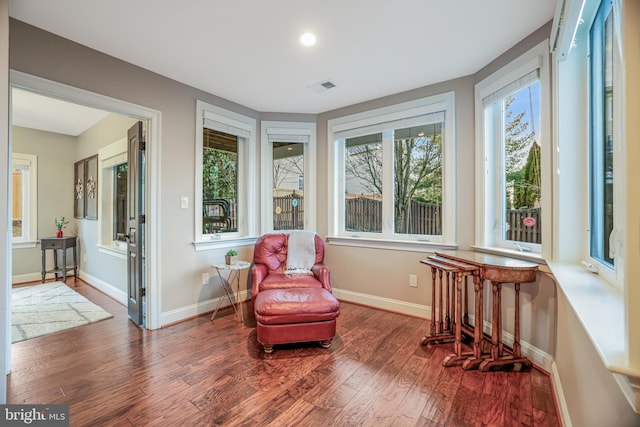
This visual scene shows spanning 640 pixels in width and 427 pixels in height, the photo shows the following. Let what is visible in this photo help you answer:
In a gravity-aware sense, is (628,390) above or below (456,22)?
below

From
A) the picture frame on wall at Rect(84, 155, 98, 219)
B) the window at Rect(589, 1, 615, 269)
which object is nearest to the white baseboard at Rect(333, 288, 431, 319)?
the window at Rect(589, 1, 615, 269)

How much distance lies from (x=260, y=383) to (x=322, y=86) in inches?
110

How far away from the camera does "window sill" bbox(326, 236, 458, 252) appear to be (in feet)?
9.73

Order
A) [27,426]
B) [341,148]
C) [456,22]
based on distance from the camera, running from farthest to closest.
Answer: [341,148], [456,22], [27,426]

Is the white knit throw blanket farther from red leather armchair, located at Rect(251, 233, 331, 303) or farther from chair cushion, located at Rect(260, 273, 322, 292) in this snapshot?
chair cushion, located at Rect(260, 273, 322, 292)

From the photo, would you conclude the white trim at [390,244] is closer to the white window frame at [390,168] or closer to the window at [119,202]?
the white window frame at [390,168]

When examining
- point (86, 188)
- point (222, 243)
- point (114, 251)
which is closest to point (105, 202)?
point (86, 188)

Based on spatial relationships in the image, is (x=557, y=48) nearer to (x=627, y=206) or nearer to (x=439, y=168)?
(x=439, y=168)

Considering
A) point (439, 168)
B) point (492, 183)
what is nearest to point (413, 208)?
point (439, 168)

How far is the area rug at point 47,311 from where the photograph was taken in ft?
9.02

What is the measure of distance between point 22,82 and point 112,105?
549 millimetres

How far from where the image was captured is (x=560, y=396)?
5.42 feet

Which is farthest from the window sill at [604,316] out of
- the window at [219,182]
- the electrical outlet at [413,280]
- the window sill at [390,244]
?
the window at [219,182]

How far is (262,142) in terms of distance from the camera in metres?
3.81
